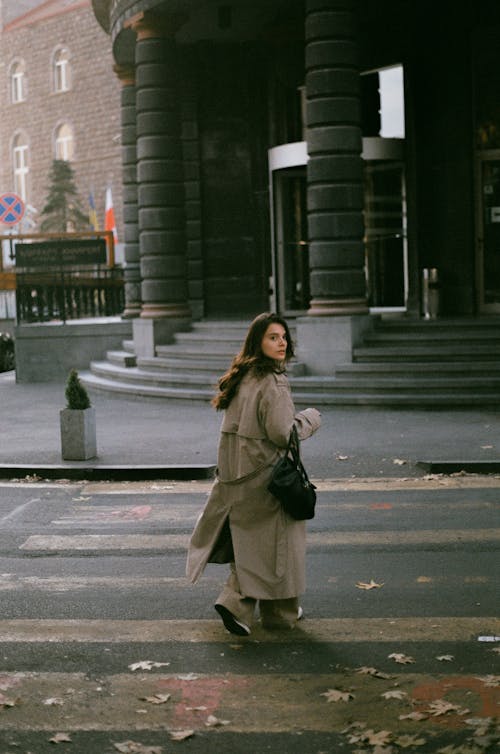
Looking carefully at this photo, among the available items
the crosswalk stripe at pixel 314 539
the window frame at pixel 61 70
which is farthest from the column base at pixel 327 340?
the window frame at pixel 61 70

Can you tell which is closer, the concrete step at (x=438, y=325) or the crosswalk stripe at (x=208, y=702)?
the crosswalk stripe at (x=208, y=702)

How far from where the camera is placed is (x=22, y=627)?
20.5ft

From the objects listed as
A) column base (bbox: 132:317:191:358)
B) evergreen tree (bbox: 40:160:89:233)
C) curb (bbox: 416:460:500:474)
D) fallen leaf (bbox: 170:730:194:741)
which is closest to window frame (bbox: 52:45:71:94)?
evergreen tree (bbox: 40:160:89:233)

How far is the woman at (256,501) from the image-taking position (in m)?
6.02

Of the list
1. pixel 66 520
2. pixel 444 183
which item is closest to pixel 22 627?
pixel 66 520

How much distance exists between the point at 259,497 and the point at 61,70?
5242cm

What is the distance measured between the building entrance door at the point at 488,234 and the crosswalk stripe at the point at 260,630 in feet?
51.0

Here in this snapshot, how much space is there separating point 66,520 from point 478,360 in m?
8.88

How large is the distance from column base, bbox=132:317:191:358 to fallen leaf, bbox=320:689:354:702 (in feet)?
51.0

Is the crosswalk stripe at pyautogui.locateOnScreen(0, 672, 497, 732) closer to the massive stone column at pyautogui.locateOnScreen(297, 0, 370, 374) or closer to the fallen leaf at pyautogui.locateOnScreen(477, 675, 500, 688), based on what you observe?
the fallen leaf at pyautogui.locateOnScreen(477, 675, 500, 688)

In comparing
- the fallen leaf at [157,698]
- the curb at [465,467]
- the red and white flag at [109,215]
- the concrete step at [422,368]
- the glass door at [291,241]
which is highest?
the red and white flag at [109,215]

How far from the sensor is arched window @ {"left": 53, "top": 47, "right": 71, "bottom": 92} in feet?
180

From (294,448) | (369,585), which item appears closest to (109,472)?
(369,585)

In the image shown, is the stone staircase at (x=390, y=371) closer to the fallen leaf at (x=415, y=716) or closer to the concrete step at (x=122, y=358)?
the concrete step at (x=122, y=358)
